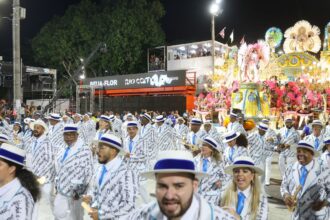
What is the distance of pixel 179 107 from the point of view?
27.4 meters

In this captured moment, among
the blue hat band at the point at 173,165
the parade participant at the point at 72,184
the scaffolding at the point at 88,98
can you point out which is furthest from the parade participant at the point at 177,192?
the scaffolding at the point at 88,98

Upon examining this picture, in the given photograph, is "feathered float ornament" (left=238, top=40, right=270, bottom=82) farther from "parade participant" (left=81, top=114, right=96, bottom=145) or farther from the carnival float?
"parade participant" (left=81, top=114, right=96, bottom=145)

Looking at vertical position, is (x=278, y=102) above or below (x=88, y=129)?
above

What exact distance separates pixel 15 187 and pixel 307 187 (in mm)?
3636

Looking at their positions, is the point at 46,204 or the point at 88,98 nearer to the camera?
the point at 46,204

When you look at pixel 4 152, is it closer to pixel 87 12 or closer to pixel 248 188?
pixel 248 188

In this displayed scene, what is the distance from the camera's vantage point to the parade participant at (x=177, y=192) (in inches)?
86.7

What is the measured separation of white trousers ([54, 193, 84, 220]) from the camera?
5.45m

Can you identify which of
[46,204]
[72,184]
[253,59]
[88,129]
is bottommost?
[46,204]

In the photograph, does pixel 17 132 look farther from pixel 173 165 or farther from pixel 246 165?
pixel 173 165

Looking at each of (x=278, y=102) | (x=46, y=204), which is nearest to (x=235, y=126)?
(x=46, y=204)

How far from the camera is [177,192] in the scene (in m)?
2.23

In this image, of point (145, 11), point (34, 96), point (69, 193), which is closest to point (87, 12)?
A: point (145, 11)

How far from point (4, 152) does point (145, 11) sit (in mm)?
37750
